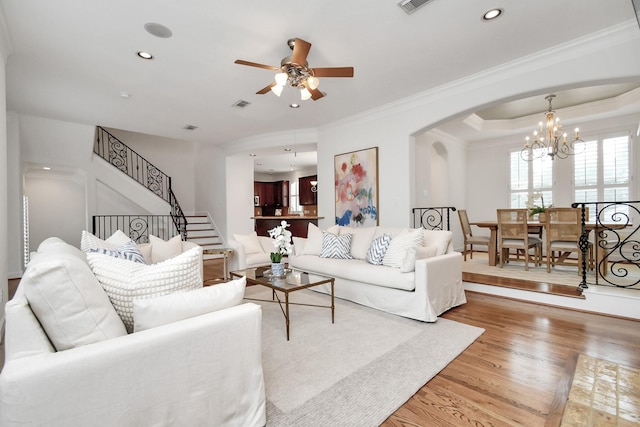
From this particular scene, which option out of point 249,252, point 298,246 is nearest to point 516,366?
point 298,246

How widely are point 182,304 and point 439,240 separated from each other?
3006 millimetres

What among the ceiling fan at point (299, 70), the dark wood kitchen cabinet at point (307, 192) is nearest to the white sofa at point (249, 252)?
the ceiling fan at point (299, 70)

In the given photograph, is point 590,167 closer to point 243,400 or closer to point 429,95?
point 429,95

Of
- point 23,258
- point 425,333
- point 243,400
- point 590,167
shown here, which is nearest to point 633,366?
point 425,333

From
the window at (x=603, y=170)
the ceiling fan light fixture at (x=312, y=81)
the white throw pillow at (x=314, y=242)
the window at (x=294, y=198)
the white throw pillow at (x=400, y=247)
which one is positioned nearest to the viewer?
the ceiling fan light fixture at (x=312, y=81)

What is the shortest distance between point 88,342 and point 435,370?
2.02 metres

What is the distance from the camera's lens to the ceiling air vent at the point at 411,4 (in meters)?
2.47

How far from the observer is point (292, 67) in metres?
2.89

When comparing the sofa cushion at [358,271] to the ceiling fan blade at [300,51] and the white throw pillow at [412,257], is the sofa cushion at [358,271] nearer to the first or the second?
the white throw pillow at [412,257]

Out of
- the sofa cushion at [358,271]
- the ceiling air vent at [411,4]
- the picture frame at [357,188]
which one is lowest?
the sofa cushion at [358,271]

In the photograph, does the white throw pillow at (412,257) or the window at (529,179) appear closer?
the white throw pillow at (412,257)

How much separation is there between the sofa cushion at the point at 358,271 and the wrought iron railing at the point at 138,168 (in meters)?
4.13

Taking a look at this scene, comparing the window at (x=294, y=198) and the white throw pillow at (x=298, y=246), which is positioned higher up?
the window at (x=294, y=198)

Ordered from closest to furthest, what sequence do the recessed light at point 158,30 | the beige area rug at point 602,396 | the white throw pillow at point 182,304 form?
1. the white throw pillow at point 182,304
2. the beige area rug at point 602,396
3. the recessed light at point 158,30
